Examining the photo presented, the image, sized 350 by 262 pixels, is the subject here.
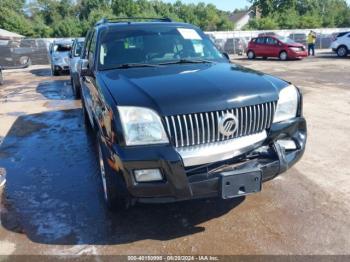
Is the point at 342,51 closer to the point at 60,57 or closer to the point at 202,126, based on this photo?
the point at 60,57

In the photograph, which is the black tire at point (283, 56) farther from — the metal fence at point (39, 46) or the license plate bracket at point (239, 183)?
the license plate bracket at point (239, 183)

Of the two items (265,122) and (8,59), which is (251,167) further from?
(8,59)

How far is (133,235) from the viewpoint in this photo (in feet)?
11.6

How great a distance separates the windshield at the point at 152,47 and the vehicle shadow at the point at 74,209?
1551 mm

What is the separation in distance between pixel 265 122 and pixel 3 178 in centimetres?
256

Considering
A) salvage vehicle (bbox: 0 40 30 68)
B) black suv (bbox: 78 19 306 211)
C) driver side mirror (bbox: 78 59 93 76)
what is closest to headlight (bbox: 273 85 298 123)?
black suv (bbox: 78 19 306 211)

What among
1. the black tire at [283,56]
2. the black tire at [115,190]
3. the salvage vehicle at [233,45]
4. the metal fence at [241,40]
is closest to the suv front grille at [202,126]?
the black tire at [115,190]

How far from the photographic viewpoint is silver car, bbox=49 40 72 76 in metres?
17.4

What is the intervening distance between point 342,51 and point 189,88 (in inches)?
880

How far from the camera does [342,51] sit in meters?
22.9

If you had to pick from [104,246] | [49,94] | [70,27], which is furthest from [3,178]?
[70,27]

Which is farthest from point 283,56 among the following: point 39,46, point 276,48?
point 39,46

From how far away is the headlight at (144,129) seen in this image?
3059mm

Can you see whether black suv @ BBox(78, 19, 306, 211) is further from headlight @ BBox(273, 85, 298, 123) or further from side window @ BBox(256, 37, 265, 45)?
side window @ BBox(256, 37, 265, 45)
